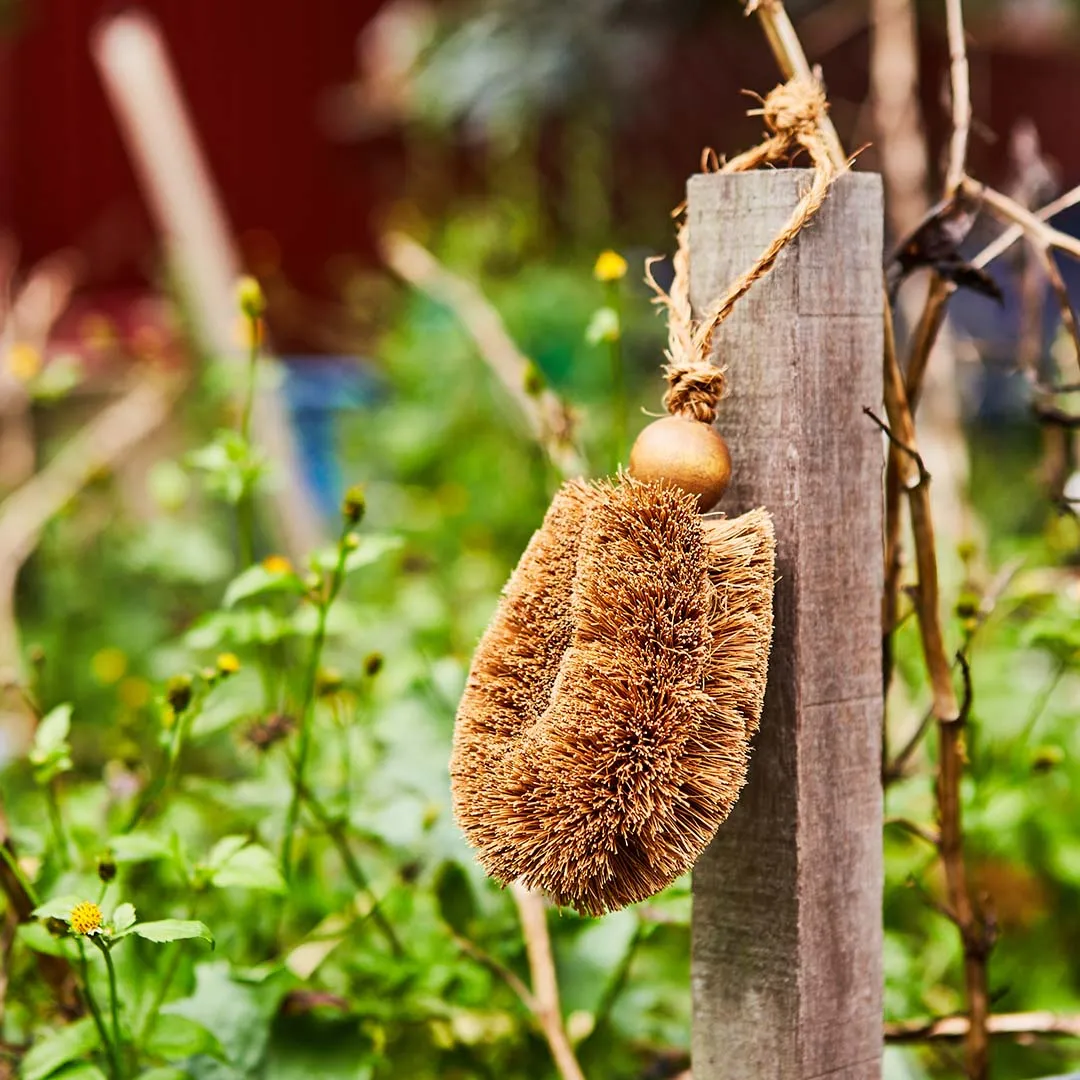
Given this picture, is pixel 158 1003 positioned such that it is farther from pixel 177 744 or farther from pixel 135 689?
pixel 135 689

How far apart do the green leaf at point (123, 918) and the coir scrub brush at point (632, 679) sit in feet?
0.72

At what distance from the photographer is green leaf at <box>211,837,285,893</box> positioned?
983 millimetres

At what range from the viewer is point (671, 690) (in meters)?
0.79

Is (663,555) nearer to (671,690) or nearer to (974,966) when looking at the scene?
(671,690)

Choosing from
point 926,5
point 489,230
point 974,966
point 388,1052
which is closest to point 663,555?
point 974,966

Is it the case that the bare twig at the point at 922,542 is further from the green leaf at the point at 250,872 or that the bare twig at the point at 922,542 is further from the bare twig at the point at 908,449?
the green leaf at the point at 250,872

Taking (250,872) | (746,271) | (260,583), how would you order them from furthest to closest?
1. (260,583)
2. (250,872)
3. (746,271)

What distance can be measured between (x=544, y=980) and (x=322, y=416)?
326 cm

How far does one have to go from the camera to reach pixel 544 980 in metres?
1.15

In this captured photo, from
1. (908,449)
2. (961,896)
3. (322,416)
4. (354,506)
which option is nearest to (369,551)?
(354,506)

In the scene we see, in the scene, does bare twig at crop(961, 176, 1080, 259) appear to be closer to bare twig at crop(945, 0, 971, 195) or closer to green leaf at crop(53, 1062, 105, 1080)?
bare twig at crop(945, 0, 971, 195)

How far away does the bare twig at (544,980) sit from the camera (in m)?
1.10

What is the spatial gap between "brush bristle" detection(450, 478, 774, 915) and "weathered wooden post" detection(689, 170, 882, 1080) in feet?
0.26

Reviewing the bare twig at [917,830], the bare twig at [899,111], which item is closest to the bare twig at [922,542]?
the bare twig at [917,830]
